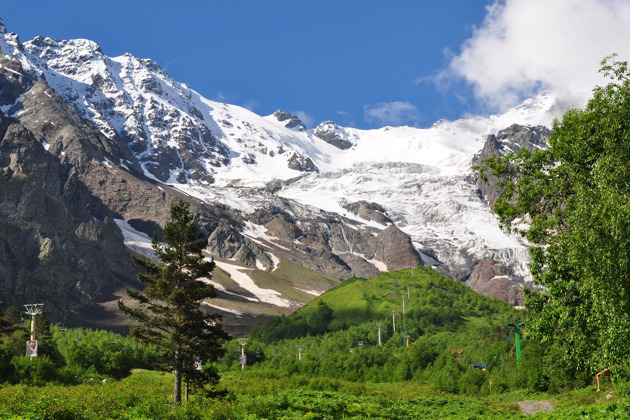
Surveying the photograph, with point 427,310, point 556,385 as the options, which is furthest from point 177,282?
point 427,310

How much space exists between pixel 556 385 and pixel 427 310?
11332 cm

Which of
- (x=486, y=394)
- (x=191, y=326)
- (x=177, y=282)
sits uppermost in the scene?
(x=177, y=282)

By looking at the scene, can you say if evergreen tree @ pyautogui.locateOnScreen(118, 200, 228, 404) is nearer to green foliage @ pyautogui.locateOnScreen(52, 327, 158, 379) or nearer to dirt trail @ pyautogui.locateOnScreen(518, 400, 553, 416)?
dirt trail @ pyautogui.locateOnScreen(518, 400, 553, 416)

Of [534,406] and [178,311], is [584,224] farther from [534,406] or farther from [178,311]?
[534,406]

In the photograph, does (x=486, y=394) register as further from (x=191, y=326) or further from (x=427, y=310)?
(x=427, y=310)

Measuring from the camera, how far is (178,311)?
49750mm

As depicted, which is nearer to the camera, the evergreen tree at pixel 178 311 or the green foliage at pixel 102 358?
the evergreen tree at pixel 178 311

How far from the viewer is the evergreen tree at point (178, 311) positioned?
1937 inches

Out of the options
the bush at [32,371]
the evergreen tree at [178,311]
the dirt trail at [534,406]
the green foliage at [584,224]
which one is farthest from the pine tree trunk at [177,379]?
the bush at [32,371]

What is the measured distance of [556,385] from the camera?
2894 inches

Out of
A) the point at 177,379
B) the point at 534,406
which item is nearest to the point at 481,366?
the point at 534,406

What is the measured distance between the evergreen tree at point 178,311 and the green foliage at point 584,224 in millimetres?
24820

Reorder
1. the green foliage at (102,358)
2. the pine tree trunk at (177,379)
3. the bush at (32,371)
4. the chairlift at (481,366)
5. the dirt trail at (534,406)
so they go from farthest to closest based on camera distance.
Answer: the green foliage at (102,358), the chairlift at (481,366), the bush at (32,371), the dirt trail at (534,406), the pine tree trunk at (177,379)

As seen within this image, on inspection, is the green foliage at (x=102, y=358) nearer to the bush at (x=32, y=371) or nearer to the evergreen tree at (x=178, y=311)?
the bush at (x=32, y=371)
